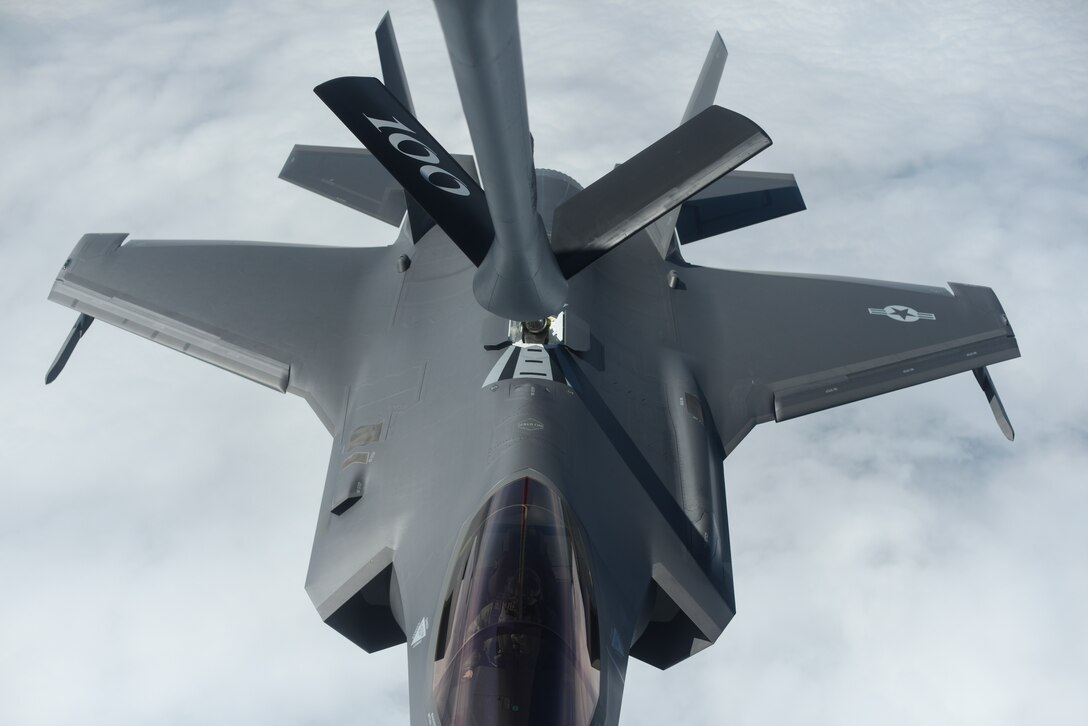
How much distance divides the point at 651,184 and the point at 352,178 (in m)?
6.27

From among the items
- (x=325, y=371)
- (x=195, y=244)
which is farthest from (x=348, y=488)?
(x=195, y=244)

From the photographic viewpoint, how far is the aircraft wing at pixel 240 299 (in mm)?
10625

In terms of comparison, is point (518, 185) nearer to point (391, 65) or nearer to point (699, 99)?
point (391, 65)

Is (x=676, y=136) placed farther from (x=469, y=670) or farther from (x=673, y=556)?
(x=469, y=670)

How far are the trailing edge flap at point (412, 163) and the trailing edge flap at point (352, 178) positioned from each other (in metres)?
5.15

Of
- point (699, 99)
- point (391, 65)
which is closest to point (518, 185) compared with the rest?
point (391, 65)

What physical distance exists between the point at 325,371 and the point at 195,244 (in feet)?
9.86

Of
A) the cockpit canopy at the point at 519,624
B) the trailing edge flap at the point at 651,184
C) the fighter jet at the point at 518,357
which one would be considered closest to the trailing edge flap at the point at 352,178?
the fighter jet at the point at 518,357

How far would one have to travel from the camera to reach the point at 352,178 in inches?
516

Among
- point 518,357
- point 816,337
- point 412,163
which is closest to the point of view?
point 412,163

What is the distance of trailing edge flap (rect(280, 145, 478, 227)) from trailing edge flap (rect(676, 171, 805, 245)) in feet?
9.74

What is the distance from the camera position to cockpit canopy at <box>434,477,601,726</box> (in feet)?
19.7

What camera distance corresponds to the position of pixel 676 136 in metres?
8.14

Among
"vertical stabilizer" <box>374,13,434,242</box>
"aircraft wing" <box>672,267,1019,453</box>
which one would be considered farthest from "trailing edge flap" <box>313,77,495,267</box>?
"aircraft wing" <box>672,267,1019,453</box>
